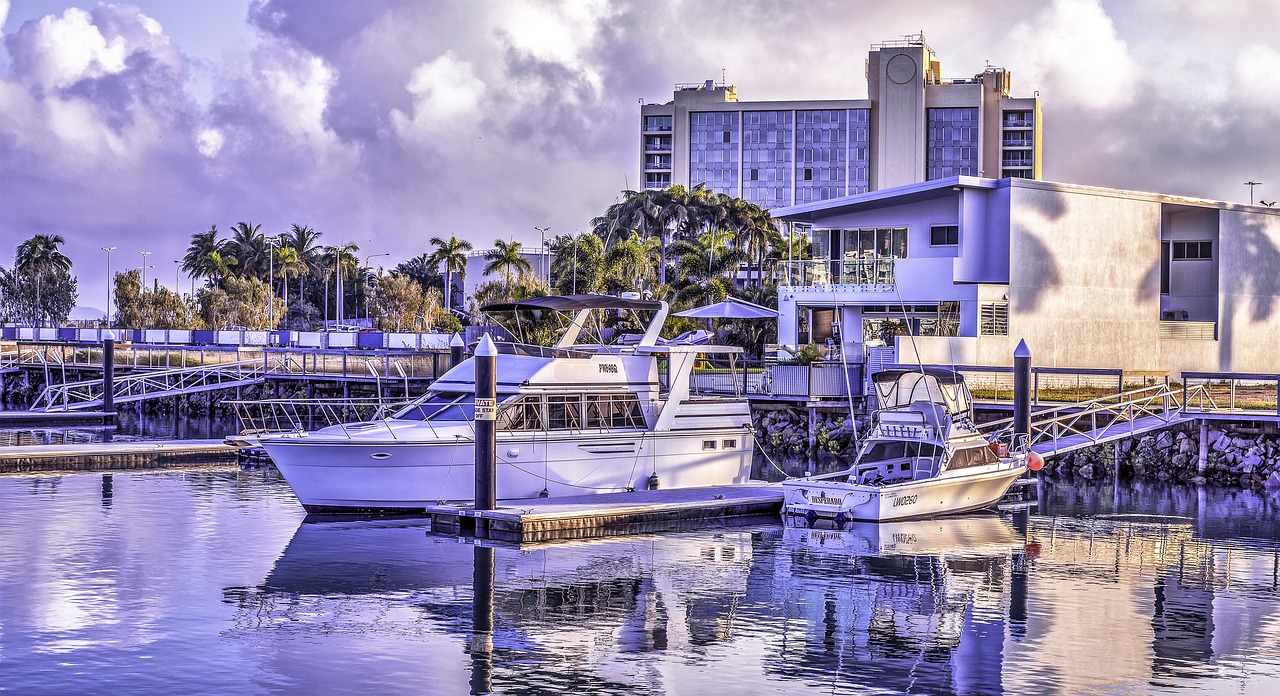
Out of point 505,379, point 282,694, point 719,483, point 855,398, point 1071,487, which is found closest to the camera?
point 282,694

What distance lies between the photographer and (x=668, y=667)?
19.0 m

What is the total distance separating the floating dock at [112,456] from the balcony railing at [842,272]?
2180 centimetres

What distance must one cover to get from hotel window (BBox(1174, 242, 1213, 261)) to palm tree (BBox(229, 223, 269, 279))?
101 m

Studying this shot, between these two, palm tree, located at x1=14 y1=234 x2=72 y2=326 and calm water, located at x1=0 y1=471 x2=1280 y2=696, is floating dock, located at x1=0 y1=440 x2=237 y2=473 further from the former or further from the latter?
palm tree, located at x1=14 y1=234 x2=72 y2=326

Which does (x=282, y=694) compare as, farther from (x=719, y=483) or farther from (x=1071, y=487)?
(x=1071, y=487)

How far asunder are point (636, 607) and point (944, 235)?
3123 cm

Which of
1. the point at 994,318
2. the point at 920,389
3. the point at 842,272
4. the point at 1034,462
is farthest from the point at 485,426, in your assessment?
the point at 842,272

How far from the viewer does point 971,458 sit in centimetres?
3269

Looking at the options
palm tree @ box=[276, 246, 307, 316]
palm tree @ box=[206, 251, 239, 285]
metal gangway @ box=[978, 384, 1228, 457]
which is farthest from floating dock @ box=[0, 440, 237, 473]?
palm tree @ box=[206, 251, 239, 285]

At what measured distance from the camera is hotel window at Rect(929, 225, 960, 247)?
5059cm

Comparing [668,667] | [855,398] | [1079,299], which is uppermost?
[1079,299]

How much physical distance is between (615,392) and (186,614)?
1385cm

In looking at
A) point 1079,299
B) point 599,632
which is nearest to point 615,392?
point 599,632

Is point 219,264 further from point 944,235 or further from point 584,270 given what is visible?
point 944,235
